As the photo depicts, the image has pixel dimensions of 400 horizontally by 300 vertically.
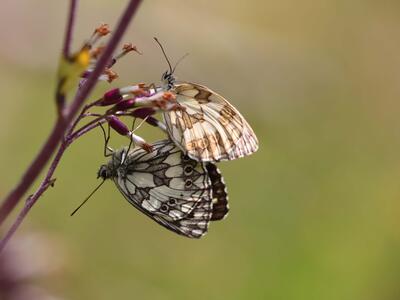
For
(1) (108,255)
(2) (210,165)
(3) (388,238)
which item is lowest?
(1) (108,255)

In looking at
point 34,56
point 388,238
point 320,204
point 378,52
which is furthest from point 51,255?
point 378,52

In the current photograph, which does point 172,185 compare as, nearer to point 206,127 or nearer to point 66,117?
point 206,127

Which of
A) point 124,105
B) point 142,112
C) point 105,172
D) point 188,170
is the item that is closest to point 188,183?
point 188,170

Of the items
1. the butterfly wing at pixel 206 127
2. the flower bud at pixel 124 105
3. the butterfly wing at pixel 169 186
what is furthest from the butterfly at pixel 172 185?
the flower bud at pixel 124 105

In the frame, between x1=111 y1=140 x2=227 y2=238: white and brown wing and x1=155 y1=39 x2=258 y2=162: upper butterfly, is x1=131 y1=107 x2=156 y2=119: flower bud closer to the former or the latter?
x1=155 y1=39 x2=258 y2=162: upper butterfly

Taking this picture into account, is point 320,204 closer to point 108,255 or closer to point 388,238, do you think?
point 388,238

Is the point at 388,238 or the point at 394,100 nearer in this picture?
the point at 388,238
